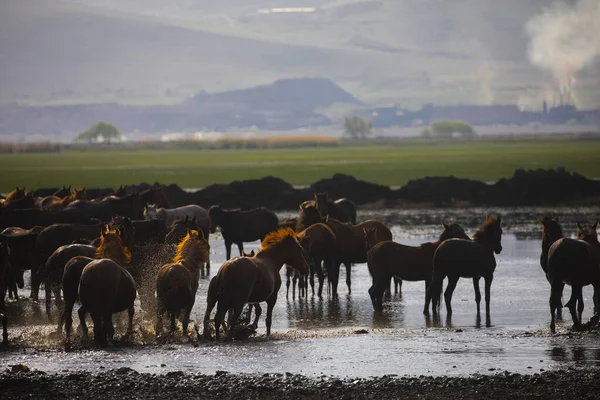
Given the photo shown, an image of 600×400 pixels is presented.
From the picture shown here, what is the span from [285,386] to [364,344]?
112 inches

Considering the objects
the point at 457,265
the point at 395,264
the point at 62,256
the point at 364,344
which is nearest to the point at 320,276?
the point at 395,264

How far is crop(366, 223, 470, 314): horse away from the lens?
1728 centimetres

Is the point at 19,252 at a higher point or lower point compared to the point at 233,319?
higher

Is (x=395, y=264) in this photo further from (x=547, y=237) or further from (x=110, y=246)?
(x=110, y=246)

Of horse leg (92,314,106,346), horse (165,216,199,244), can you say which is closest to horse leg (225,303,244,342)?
horse leg (92,314,106,346)

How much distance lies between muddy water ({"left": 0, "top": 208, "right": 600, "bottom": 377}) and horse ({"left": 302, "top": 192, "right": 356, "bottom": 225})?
6291 mm

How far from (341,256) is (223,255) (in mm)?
7131

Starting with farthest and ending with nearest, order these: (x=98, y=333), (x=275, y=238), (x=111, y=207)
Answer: (x=111, y=207), (x=275, y=238), (x=98, y=333)

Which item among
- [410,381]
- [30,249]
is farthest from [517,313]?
[30,249]

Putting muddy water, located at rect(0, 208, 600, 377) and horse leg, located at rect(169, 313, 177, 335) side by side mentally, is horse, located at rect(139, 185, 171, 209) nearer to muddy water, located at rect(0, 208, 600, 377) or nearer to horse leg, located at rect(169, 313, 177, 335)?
muddy water, located at rect(0, 208, 600, 377)

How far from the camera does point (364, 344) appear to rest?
13.9 meters

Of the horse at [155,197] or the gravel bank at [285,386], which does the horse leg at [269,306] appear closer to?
the gravel bank at [285,386]

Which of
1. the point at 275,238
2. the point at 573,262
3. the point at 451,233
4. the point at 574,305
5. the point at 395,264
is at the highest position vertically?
the point at 275,238

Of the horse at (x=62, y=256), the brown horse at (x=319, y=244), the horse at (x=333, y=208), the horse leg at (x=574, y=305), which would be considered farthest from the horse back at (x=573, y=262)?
the horse at (x=333, y=208)
